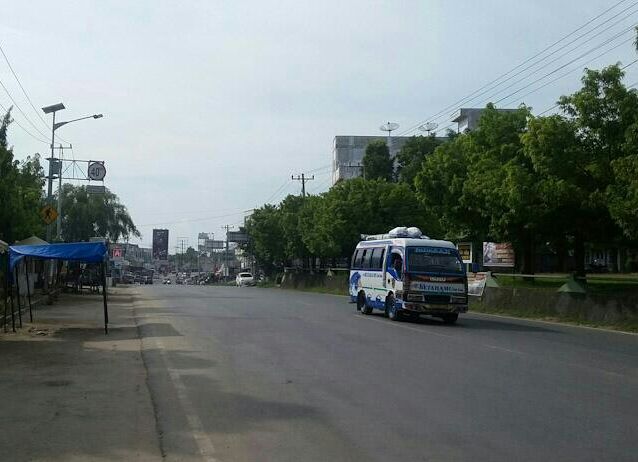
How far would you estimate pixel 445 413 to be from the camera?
29.2 feet

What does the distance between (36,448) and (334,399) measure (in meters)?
3.98

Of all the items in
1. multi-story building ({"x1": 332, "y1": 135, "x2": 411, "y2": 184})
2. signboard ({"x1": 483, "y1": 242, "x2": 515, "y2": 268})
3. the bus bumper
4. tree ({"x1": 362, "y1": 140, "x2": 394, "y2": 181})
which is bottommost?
the bus bumper

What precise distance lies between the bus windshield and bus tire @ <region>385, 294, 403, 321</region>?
4.86 feet

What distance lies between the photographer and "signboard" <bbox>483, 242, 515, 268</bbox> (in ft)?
151

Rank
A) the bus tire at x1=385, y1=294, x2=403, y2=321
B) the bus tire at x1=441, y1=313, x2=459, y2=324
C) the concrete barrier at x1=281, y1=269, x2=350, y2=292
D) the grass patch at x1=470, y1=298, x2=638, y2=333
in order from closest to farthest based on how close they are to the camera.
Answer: the grass patch at x1=470, y1=298, x2=638, y2=333 < the bus tire at x1=441, y1=313, x2=459, y2=324 < the bus tire at x1=385, y1=294, x2=403, y2=321 < the concrete barrier at x1=281, y1=269, x2=350, y2=292

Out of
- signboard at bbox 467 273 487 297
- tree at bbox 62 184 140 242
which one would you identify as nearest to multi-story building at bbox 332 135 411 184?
tree at bbox 62 184 140 242

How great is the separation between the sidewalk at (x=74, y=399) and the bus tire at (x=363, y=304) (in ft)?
33.9

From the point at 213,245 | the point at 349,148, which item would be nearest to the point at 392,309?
the point at 349,148

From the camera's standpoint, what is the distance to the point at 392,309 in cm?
2362

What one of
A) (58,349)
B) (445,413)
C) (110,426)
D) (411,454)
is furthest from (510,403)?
(58,349)

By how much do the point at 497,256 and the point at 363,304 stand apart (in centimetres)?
2184

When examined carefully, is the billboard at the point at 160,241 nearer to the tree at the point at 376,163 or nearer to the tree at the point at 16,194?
the tree at the point at 376,163

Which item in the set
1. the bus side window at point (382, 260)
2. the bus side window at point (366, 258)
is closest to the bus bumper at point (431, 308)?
the bus side window at point (382, 260)

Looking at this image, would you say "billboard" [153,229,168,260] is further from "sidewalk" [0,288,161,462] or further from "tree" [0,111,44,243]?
"sidewalk" [0,288,161,462]
